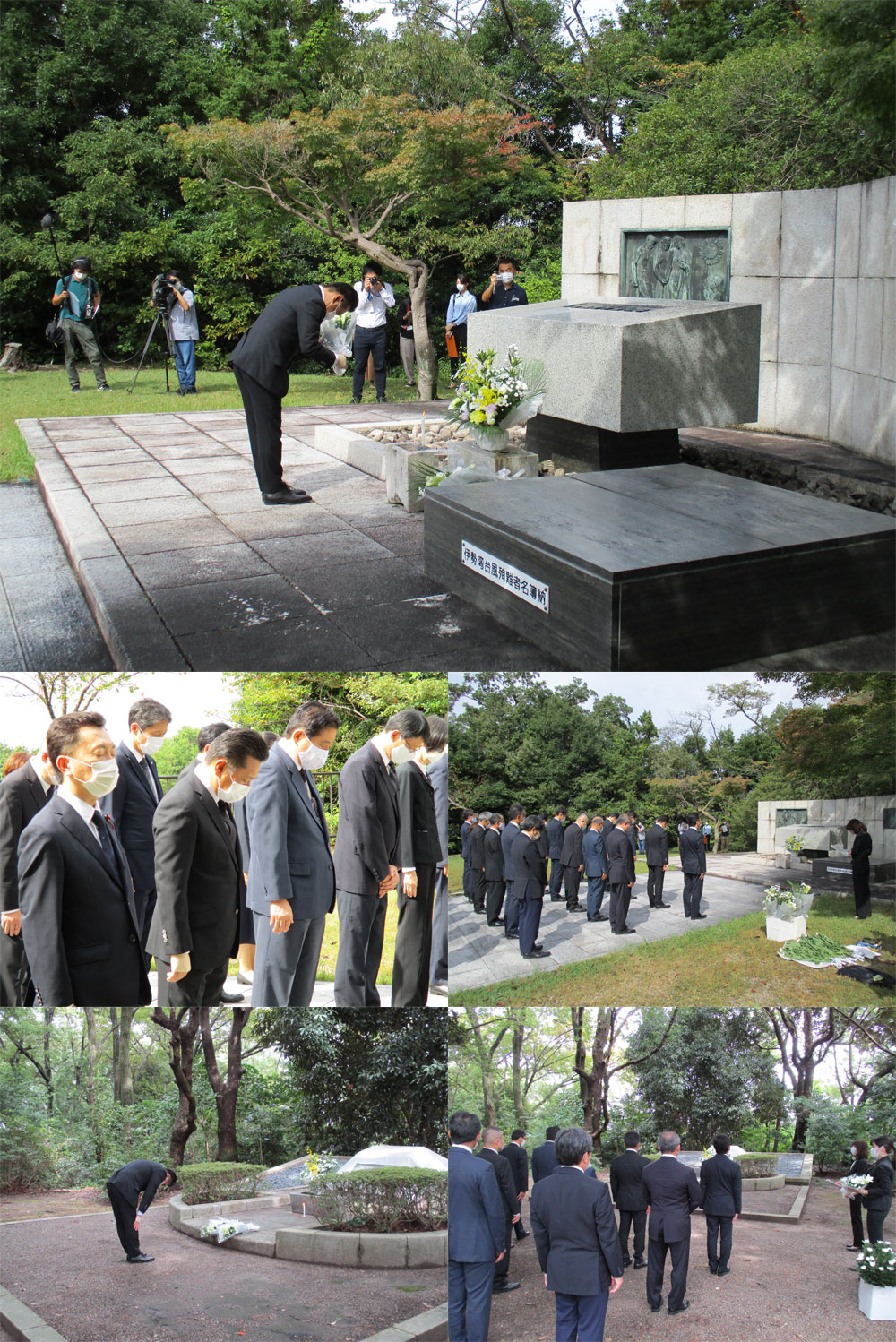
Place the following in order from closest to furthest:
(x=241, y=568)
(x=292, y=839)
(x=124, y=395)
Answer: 1. (x=292, y=839)
2. (x=241, y=568)
3. (x=124, y=395)

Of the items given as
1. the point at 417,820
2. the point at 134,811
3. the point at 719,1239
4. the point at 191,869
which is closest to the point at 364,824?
the point at 417,820

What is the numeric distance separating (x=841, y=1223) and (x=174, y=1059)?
9.87ft

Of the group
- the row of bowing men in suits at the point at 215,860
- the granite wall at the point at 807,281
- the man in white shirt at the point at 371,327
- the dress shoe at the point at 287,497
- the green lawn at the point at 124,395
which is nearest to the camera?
the row of bowing men in suits at the point at 215,860

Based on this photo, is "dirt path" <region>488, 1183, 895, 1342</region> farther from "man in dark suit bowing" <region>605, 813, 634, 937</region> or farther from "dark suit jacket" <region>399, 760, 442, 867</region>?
"dark suit jacket" <region>399, 760, 442, 867</region>

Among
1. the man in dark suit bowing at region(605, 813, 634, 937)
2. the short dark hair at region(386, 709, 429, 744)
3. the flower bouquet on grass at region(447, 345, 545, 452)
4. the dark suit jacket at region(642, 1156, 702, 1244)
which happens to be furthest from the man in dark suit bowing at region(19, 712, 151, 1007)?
the flower bouquet on grass at region(447, 345, 545, 452)

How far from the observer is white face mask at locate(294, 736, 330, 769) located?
4.64 m

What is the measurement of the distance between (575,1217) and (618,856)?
144 cm

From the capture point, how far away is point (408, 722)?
4676 millimetres

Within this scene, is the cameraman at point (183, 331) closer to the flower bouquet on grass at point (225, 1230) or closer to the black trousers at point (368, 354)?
the black trousers at point (368, 354)

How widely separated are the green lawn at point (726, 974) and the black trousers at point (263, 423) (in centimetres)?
344

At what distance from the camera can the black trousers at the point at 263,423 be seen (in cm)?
648

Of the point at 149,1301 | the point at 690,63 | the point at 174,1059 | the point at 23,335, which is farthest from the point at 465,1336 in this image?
the point at 690,63

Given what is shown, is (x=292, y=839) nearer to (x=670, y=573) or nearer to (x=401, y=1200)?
(x=401, y=1200)

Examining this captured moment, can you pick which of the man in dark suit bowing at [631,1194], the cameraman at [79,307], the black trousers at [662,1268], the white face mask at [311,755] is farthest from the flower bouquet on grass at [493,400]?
the black trousers at [662,1268]
